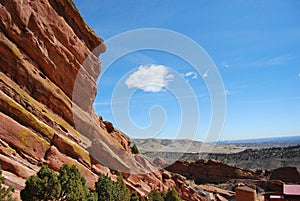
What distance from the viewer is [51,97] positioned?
92.2 ft

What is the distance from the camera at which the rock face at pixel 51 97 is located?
22.6 m

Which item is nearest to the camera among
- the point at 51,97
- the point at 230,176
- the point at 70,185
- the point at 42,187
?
the point at 42,187

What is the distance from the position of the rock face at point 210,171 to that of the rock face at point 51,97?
A: 123 feet

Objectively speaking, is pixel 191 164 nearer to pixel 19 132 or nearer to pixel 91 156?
pixel 91 156

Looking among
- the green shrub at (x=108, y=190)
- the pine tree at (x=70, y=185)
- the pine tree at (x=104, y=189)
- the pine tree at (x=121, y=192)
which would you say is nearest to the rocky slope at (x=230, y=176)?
the pine tree at (x=121, y=192)

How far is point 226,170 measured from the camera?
72.1m

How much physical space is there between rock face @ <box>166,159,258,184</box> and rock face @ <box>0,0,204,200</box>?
3737 cm

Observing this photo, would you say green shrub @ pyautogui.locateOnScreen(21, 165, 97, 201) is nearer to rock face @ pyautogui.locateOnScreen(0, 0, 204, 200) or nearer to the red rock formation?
rock face @ pyautogui.locateOnScreen(0, 0, 204, 200)

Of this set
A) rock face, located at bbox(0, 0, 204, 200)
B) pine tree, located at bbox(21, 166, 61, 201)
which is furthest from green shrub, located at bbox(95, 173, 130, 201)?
pine tree, located at bbox(21, 166, 61, 201)

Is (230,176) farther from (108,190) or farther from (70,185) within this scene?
(70,185)

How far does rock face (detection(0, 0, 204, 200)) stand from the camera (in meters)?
22.6

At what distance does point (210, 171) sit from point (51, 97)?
179 ft

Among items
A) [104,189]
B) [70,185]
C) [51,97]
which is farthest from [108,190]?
[51,97]

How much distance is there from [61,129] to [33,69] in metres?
6.09
